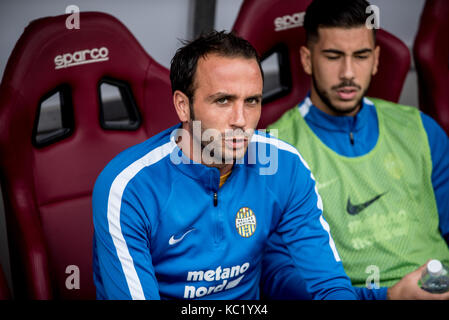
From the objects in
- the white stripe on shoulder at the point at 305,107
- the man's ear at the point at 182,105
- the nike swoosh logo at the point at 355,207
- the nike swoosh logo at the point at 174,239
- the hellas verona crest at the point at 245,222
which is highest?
the man's ear at the point at 182,105

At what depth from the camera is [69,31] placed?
4.30 feet

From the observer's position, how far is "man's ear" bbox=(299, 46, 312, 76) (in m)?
1.54

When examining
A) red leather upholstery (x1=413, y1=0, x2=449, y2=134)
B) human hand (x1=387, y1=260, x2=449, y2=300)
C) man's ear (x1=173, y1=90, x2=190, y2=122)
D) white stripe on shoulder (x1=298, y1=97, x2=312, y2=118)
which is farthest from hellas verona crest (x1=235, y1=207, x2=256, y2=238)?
red leather upholstery (x1=413, y1=0, x2=449, y2=134)

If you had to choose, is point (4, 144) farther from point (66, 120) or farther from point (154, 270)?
point (154, 270)

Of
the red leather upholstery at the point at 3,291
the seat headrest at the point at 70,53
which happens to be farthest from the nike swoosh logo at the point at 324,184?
the red leather upholstery at the point at 3,291

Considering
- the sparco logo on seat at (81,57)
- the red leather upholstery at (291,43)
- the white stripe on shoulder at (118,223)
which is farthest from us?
the red leather upholstery at (291,43)

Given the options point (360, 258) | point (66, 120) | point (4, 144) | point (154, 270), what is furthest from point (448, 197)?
point (4, 144)

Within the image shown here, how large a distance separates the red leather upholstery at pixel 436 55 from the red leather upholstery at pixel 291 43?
6 cm

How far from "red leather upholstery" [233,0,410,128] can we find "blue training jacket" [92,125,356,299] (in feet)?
1.29

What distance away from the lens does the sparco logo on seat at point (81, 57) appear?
1.30m

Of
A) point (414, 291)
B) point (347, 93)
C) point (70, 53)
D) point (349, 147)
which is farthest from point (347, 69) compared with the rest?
point (70, 53)

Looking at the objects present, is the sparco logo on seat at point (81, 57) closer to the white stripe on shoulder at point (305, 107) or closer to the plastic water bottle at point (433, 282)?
the white stripe on shoulder at point (305, 107)

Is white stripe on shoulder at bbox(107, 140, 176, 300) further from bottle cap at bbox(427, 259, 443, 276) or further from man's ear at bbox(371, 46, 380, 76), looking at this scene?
man's ear at bbox(371, 46, 380, 76)

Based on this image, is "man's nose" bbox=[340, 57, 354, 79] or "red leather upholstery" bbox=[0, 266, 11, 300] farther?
"man's nose" bbox=[340, 57, 354, 79]
